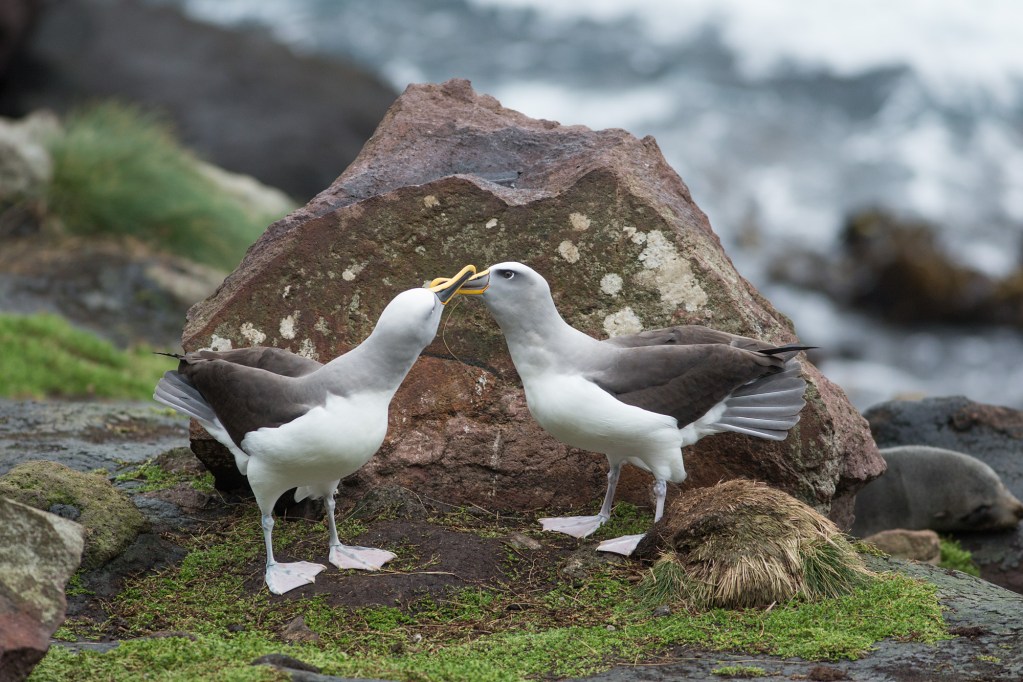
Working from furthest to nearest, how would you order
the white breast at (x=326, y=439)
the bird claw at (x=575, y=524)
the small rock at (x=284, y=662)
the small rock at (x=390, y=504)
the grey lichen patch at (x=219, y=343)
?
the grey lichen patch at (x=219, y=343), the small rock at (x=390, y=504), the bird claw at (x=575, y=524), the white breast at (x=326, y=439), the small rock at (x=284, y=662)

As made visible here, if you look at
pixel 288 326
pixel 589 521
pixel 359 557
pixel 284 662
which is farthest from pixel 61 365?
pixel 284 662

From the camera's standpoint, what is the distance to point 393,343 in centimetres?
582

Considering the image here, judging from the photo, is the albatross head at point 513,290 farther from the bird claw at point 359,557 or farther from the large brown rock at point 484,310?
the bird claw at point 359,557

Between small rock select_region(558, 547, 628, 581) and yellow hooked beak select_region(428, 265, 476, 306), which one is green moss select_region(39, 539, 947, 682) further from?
yellow hooked beak select_region(428, 265, 476, 306)

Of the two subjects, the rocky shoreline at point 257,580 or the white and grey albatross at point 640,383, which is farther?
the white and grey albatross at point 640,383

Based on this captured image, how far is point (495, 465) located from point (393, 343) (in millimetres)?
1400

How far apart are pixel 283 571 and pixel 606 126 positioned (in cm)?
1909

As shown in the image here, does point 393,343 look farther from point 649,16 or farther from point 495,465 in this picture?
point 649,16

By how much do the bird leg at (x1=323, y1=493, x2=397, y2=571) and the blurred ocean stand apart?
11653mm

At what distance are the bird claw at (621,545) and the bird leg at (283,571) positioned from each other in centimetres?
146

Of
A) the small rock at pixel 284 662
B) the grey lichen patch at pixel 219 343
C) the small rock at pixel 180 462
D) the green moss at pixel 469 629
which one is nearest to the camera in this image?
the small rock at pixel 284 662

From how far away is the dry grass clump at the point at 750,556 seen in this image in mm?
5680

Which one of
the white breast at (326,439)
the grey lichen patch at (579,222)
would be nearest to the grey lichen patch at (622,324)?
the grey lichen patch at (579,222)

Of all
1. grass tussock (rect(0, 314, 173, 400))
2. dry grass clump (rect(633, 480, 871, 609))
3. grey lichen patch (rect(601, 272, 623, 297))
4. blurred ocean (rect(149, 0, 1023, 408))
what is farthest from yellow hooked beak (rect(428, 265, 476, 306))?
blurred ocean (rect(149, 0, 1023, 408))
